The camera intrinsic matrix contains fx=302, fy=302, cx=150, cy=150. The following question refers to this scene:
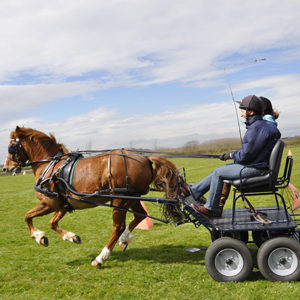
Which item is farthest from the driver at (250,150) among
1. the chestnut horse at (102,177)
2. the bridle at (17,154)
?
the bridle at (17,154)

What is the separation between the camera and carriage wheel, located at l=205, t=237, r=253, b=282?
13.8ft

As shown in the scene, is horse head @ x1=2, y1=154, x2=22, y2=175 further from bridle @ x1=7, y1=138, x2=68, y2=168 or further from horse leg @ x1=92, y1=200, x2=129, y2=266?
horse leg @ x1=92, y1=200, x2=129, y2=266

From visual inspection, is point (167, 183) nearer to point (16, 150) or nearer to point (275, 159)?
point (275, 159)

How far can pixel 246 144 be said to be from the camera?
411cm

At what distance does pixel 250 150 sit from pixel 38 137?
409 cm

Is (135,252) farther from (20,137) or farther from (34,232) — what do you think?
(20,137)

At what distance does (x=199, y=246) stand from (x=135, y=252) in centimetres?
128

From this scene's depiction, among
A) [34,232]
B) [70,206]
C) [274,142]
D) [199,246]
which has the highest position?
[274,142]

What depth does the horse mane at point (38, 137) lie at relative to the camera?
19.7ft

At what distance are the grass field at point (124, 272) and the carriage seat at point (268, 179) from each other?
4.30 ft

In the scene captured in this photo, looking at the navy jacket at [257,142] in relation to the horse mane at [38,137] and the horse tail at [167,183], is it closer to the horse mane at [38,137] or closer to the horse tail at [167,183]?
the horse tail at [167,183]

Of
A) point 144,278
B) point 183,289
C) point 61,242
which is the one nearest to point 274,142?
point 183,289

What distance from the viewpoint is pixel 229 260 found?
14.1 ft

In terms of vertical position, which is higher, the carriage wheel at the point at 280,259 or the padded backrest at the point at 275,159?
the padded backrest at the point at 275,159
